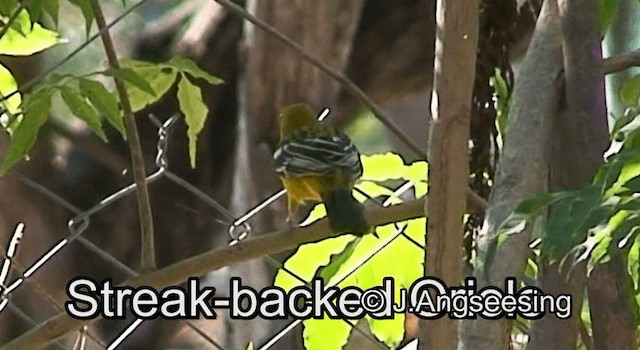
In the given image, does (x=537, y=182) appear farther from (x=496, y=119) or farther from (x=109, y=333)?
(x=109, y=333)

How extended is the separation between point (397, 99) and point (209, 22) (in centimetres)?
32

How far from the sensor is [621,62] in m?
0.77

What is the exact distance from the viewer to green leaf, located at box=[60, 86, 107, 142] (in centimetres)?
78

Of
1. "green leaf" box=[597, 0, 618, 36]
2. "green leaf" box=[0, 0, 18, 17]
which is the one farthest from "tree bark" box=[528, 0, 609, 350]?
"green leaf" box=[0, 0, 18, 17]

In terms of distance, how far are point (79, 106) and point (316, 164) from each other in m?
0.43

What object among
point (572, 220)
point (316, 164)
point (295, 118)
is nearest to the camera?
point (572, 220)

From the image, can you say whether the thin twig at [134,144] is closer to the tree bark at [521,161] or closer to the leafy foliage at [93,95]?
the leafy foliage at [93,95]

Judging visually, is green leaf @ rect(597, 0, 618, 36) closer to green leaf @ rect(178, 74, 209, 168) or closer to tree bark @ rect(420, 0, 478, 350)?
tree bark @ rect(420, 0, 478, 350)

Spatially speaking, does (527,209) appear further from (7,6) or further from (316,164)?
(316,164)

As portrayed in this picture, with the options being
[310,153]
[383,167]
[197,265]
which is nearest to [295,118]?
[310,153]

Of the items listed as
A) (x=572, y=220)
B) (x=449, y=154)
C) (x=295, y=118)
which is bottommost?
(x=572, y=220)

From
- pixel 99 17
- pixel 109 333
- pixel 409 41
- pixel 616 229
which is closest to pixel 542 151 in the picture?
pixel 616 229

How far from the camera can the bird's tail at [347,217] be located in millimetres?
879

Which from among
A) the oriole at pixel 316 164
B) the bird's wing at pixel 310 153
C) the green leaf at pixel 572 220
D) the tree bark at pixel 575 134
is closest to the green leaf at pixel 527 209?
the green leaf at pixel 572 220
